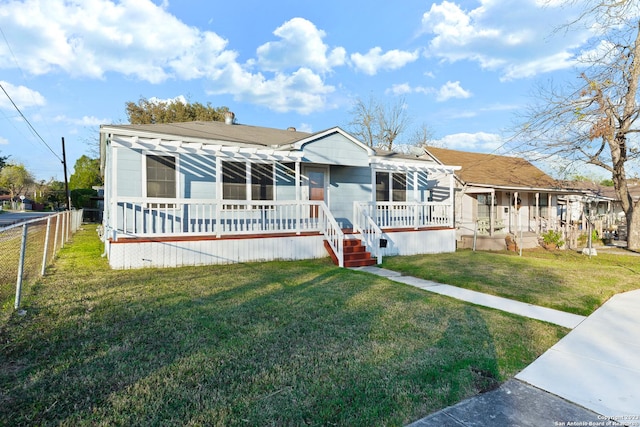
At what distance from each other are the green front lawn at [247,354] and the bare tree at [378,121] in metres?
27.4

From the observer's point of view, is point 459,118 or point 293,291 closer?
point 293,291

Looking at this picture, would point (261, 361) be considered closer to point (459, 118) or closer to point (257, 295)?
point (257, 295)

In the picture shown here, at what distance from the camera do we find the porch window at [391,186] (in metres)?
13.3

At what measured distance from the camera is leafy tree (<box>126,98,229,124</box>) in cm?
2972

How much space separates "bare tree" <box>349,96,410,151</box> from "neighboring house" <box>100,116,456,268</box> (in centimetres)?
1962

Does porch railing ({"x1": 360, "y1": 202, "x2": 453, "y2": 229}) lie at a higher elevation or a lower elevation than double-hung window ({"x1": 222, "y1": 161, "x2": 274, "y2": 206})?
lower

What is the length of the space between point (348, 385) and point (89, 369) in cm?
217

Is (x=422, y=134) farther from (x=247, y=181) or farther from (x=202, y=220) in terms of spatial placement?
(x=202, y=220)

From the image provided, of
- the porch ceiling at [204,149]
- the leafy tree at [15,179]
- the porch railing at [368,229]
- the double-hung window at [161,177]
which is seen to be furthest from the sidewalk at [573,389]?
the leafy tree at [15,179]

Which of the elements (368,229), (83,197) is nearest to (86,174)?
(83,197)

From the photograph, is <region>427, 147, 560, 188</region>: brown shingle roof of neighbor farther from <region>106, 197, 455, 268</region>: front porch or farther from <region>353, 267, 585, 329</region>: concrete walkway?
<region>353, 267, 585, 329</region>: concrete walkway

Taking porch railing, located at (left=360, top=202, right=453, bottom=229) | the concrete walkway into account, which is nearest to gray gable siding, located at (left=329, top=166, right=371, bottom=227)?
porch railing, located at (left=360, top=202, right=453, bottom=229)

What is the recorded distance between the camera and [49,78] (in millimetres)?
17000

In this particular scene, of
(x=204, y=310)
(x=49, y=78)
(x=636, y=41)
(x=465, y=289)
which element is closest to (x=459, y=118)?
(x=636, y=41)
